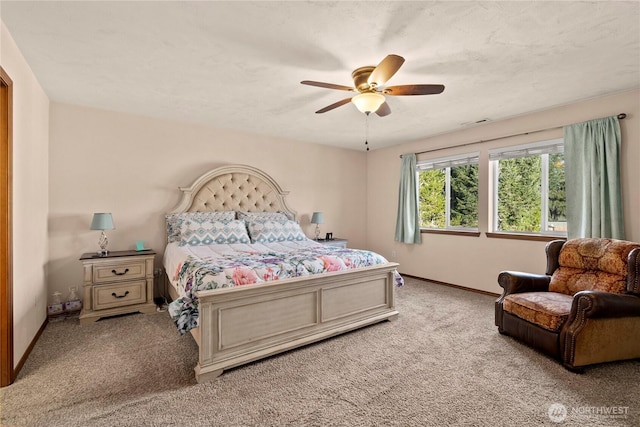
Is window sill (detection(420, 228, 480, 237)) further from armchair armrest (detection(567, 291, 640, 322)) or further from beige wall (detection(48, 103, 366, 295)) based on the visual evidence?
beige wall (detection(48, 103, 366, 295))

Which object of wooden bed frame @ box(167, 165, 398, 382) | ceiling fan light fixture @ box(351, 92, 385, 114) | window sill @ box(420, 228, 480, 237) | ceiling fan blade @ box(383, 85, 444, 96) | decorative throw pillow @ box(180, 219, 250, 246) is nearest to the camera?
wooden bed frame @ box(167, 165, 398, 382)

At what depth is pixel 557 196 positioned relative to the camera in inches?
146

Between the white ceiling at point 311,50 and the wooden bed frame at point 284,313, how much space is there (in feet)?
6.09

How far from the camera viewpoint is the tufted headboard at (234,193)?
4.11m

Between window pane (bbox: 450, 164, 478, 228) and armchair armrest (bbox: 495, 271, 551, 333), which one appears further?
window pane (bbox: 450, 164, 478, 228)

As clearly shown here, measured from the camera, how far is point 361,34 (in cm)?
203

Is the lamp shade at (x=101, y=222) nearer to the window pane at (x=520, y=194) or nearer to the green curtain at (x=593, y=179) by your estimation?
the window pane at (x=520, y=194)

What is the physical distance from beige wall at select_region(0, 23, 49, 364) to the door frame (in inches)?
5.9

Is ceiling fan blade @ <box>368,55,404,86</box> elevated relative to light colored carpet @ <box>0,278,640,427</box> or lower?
elevated

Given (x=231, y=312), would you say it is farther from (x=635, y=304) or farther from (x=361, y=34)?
(x=635, y=304)

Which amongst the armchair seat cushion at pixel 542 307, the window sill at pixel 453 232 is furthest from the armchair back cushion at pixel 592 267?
the window sill at pixel 453 232

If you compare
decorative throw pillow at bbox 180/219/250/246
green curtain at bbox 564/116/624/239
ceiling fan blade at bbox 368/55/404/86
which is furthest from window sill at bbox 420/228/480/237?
ceiling fan blade at bbox 368/55/404/86

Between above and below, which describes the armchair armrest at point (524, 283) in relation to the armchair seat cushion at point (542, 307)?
above

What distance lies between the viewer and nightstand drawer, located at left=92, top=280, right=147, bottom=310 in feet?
10.4
